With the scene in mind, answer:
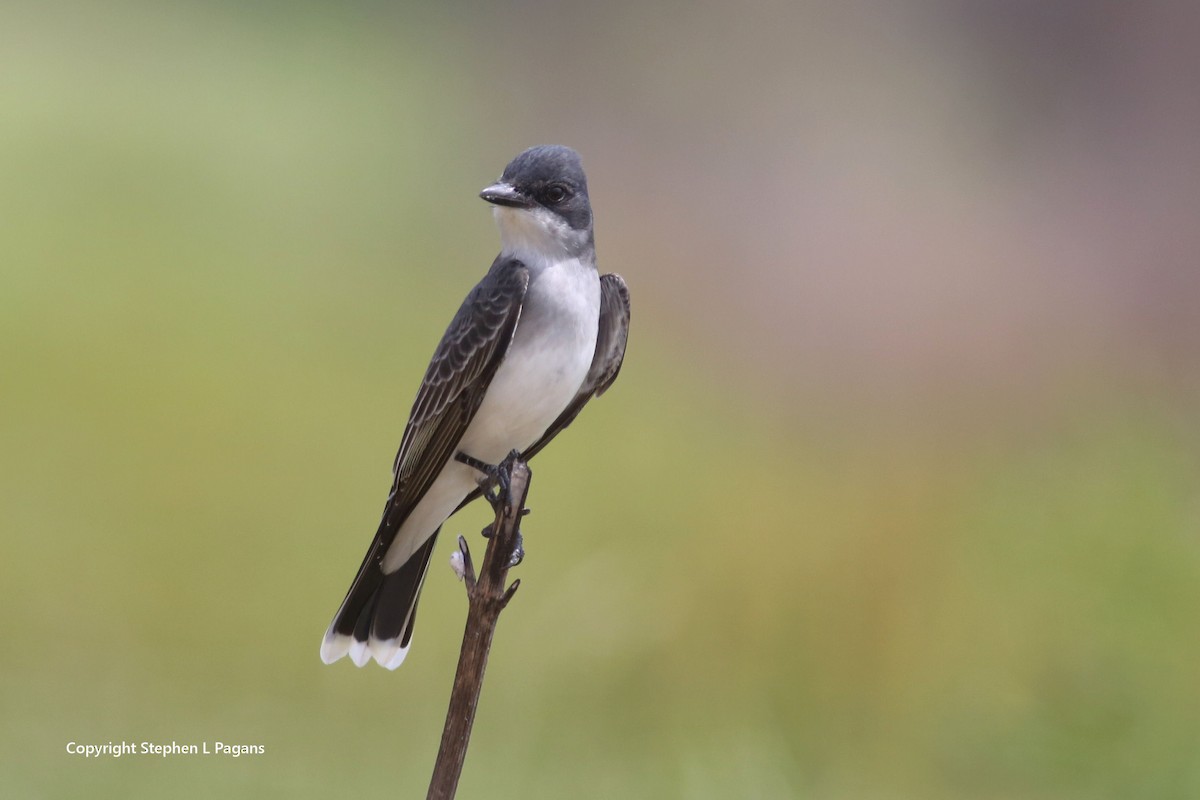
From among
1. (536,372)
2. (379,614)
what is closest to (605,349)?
(536,372)

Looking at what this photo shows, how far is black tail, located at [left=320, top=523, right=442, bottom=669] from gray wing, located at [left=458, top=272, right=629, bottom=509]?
0.16 m

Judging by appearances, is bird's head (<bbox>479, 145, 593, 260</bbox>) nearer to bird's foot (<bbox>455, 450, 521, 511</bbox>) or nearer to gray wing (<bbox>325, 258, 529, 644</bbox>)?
gray wing (<bbox>325, 258, 529, 644</bbox>)

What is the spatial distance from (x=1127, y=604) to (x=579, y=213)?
65.3 inches

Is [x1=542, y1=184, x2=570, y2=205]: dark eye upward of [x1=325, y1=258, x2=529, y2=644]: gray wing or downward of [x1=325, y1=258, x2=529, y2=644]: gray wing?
upward

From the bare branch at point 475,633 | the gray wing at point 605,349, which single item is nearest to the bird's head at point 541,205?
the gray wing at point 605,349

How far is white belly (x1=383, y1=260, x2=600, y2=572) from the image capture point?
1.91 meters

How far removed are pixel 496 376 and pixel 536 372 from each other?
0.07m

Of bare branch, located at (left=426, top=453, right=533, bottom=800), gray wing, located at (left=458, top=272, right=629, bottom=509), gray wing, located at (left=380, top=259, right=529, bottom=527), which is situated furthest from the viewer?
gray wing, located at (left=458, top=272, right=629, bottom=509)

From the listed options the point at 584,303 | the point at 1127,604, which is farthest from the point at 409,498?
the point at 1127,604

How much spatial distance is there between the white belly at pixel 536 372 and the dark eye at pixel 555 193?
0.36ft

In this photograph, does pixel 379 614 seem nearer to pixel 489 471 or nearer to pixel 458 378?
pixel 489 471

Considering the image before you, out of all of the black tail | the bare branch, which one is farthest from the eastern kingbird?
the bare branch

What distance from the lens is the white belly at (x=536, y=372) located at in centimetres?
191

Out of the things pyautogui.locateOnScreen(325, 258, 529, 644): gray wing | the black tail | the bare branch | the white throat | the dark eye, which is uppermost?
the dark eye
